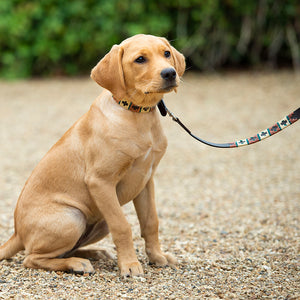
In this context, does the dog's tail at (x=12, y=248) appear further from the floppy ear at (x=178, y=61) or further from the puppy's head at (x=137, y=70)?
the floppy ear at (x=178, y=61)

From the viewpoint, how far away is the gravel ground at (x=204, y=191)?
3.19 meters

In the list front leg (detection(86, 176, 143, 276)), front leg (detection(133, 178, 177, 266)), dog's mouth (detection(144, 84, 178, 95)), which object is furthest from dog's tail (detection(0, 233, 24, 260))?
dog's mouth (detection(144, 84, 178, 95))

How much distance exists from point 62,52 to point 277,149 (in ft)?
25.0

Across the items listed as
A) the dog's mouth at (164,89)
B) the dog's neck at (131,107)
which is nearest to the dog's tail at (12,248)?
the dog's neck at (131,107)

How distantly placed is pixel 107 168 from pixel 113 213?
12.3 inches

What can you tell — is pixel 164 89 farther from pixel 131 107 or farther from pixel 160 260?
pixel 160 260

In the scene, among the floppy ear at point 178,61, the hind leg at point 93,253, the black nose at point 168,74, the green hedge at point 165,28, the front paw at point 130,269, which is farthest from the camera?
the green hedge at point 165,28

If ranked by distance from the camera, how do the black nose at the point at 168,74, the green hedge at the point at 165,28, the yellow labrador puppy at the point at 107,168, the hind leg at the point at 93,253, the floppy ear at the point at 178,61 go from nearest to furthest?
the black nose at the point at 168,74
the yellow labrador puppy at the point at 107,168
the floppy ear at the point at 178,61
the hind leg at the point at 93,253
the green hedge at the point at 165,28

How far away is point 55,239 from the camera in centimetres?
334

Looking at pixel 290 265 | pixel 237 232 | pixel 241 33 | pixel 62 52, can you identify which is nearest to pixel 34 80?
pixel 62 52

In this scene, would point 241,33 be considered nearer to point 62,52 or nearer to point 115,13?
point 115,13

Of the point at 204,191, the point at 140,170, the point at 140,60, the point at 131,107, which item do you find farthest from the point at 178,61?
the point at 204,191

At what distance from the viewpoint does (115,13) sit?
12.0 m

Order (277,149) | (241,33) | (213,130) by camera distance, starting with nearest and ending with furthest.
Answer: (277,149)
(213,130)
(241,33)
